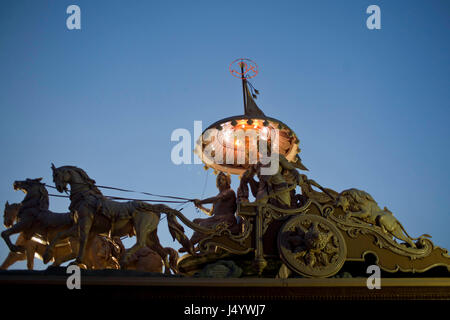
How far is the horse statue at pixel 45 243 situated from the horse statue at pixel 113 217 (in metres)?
0.25

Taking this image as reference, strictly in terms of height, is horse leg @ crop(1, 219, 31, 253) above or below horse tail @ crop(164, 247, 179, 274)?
above

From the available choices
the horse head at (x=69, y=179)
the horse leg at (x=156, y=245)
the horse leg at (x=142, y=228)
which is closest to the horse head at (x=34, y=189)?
the horse head at (x=69, y=179)

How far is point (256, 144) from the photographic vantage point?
32.9ft

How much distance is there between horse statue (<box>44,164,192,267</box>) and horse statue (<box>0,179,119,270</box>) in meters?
0.25

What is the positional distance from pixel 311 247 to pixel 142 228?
2.36 metres

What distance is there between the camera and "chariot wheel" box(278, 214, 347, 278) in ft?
25.8

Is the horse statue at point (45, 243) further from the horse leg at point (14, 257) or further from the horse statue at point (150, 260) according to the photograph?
the horse statue at point (150, 260)

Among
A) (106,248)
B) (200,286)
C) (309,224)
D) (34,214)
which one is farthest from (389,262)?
(34,214)

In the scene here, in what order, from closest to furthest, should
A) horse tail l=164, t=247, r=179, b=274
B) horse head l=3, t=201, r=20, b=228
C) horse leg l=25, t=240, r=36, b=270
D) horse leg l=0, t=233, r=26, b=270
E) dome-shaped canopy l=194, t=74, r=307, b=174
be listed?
horse tail l=164, t=247, r=179, b=274
horse leg l=25, t=240, r=36, b=270
horse leg l=0, t=233, r=26, b=270
horse head l=3, t=201, r=20, b=228
dome-shaped canopy l=194, t=74, r=307, b=174

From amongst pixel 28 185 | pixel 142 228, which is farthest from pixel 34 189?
pixel 142 228

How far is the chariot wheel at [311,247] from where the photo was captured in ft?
25.8

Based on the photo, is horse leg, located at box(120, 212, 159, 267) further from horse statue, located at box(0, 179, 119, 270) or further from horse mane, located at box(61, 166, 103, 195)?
horse mane, located at box(61, 166, 103, 195)

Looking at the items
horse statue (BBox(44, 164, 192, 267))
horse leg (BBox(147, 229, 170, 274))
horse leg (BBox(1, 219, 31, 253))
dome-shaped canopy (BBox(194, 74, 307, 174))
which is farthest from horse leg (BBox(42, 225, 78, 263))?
dome-shaped canopy (BBox(194, 74, 307, 174))

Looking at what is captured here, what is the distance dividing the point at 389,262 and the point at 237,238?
7.16 ft
